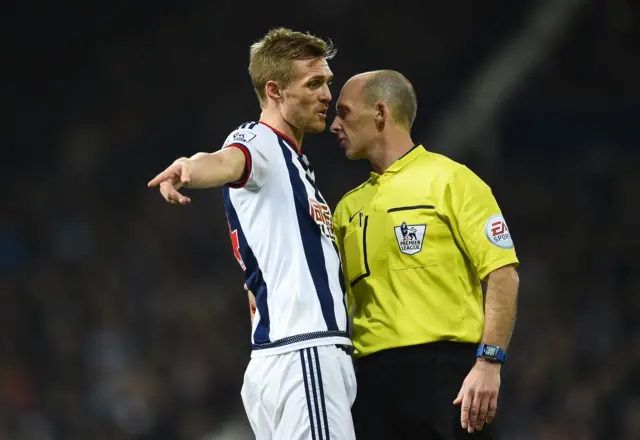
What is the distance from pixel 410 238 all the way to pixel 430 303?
0.22 meters

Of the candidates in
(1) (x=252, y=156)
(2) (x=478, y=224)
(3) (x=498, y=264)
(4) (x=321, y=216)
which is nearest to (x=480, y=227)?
(2) (x=478, y=224)

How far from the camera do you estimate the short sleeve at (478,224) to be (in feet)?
10.7

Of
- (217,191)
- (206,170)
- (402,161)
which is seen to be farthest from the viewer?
(217,191)

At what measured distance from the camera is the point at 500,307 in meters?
3.23

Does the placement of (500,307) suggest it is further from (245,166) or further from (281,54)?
(281,54)

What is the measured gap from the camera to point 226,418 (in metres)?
7.68

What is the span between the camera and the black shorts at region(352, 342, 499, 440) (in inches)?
130

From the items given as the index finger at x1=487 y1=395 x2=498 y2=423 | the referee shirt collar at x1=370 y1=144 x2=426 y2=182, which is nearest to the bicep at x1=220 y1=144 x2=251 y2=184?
the referee shirt collar at x1=370 y1=144 x2=426 y2=182

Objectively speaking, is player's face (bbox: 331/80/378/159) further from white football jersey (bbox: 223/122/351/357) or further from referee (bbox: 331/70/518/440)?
white football jersey (bbox: 223/122/351/357)

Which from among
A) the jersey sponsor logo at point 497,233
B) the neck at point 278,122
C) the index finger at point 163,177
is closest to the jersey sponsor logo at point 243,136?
the neck at point 278,122

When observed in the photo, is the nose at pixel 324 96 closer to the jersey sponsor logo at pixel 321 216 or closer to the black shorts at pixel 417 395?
the jersey sponsor logo at pixel 321 216

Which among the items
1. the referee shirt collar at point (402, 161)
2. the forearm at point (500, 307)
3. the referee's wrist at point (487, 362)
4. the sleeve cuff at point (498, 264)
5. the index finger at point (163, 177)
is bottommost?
the referee's wrist at point (487, 362)

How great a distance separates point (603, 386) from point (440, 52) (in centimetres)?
366

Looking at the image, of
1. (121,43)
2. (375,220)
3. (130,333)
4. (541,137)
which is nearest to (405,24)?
(541,137)
